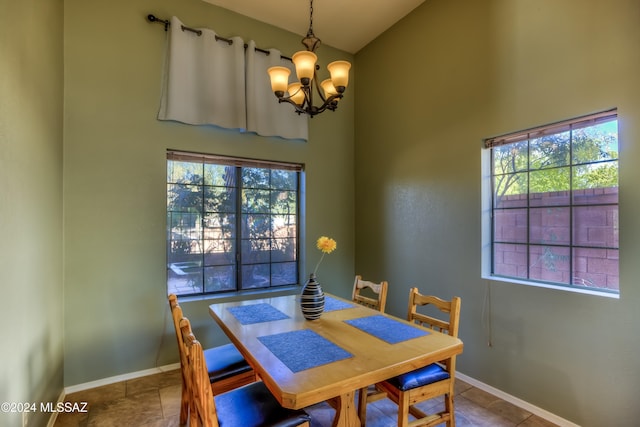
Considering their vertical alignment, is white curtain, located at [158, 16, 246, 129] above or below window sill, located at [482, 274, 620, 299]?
above

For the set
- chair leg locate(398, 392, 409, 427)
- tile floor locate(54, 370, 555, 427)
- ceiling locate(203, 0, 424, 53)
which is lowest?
tile floor locate(54, 370, 555, 427)

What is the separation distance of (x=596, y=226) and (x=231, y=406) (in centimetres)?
240

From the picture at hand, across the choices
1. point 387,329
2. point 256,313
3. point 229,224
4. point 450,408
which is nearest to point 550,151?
point 387,329

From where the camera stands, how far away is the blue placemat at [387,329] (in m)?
1.67

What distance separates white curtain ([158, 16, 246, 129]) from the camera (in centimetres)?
276

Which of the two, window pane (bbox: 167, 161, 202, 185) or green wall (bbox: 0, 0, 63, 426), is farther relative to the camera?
window pane (bbox: 167, 161, 202, 185)

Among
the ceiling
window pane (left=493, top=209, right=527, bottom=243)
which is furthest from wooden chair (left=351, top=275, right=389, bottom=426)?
the ceiling

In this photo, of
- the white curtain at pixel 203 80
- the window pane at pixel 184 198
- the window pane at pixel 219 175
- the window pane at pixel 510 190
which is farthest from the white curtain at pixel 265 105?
the window pane at pixel 510 190

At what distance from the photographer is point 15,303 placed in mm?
1469

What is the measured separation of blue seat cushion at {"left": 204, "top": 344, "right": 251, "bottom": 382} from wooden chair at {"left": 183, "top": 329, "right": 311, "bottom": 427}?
0.95 feet

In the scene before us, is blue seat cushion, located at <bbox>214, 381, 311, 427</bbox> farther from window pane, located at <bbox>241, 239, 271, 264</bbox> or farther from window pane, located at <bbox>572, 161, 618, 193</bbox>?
window pane, located at <bbox>572, 161, 618, 193</bbox>

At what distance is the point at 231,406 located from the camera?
1476 mm

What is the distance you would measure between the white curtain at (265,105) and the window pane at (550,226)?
2320 millimetres

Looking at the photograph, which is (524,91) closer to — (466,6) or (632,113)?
(632,113)
